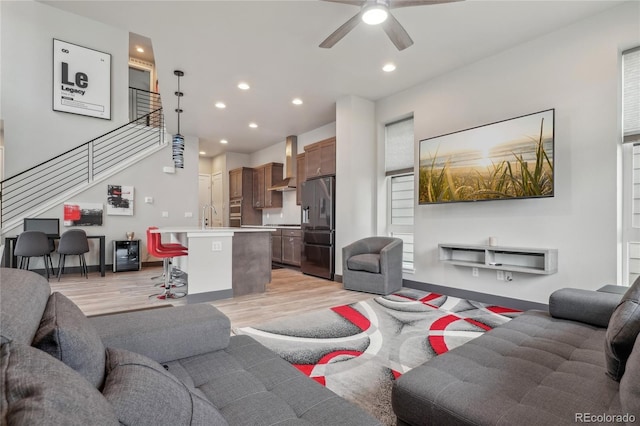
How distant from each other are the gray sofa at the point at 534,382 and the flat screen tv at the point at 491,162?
87.9 inches

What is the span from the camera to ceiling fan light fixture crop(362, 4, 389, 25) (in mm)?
2537

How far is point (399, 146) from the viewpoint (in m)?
5.23

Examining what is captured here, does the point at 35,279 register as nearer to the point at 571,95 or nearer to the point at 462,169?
the point at 462,169

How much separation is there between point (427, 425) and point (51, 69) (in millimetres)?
8128

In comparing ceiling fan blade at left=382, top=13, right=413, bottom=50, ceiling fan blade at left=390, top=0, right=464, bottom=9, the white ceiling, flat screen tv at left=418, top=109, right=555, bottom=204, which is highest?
the white ceiling

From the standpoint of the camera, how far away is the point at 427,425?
1.16 meters

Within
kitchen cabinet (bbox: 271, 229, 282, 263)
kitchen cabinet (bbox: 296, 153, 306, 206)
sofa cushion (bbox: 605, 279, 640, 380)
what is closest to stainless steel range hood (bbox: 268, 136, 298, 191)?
kitchen cabinet (bbox: 296, 153, 306, 206)

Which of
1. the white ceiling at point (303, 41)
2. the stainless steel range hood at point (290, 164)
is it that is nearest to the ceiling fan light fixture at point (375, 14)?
the white ceiling at point (303, 41)

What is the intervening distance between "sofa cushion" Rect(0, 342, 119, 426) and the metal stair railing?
20.9ft

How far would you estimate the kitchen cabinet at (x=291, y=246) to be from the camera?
666 cm

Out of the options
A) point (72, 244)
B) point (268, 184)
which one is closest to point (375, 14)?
point (72, 244)

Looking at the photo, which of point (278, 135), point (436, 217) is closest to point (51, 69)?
point (278, 135)

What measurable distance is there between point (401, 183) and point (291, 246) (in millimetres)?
2861

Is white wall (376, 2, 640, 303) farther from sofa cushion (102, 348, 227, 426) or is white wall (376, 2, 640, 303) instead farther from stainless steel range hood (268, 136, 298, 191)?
stainless steel range hood (268, 136, 298, 191)
